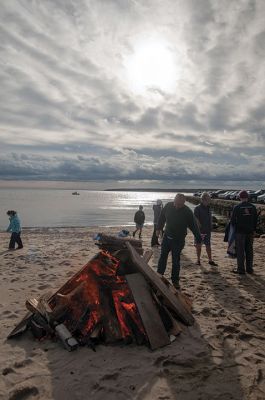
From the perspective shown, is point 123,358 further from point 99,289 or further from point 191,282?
point 191,282

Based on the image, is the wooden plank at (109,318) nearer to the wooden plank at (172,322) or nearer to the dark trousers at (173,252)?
the wooden plank at (172,322)

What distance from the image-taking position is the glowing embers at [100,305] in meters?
5.06

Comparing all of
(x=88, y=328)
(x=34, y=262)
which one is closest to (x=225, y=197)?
(x=34, y=262)

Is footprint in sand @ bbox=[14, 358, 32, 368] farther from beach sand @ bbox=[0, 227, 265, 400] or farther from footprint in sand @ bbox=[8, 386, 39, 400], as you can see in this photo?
footprint in sand @ bbox=[8, 386, 39, 400]

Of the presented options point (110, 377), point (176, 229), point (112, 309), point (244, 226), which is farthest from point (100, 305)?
point (244, 226)

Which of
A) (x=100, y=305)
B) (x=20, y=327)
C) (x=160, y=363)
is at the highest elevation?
(x=100, y=305)

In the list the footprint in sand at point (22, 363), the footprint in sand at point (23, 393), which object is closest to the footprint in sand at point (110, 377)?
the footprint in sand at point (23, 393)

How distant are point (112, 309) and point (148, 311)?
0.64 m

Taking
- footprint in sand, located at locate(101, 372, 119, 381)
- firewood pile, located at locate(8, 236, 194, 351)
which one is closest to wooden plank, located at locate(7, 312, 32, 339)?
firewood pile, located at locate(8, 236, 194, 351)

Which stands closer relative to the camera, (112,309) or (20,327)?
(20,327)

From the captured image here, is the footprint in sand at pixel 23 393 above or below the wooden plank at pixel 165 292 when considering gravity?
below

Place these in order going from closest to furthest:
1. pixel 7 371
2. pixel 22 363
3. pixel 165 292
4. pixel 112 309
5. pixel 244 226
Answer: pixel 7 371
pixel 22 363
pixel 112 309
pixel 165 292
pixel 244 226

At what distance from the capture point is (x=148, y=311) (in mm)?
5254

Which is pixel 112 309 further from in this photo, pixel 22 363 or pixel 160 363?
pixel 22 363
